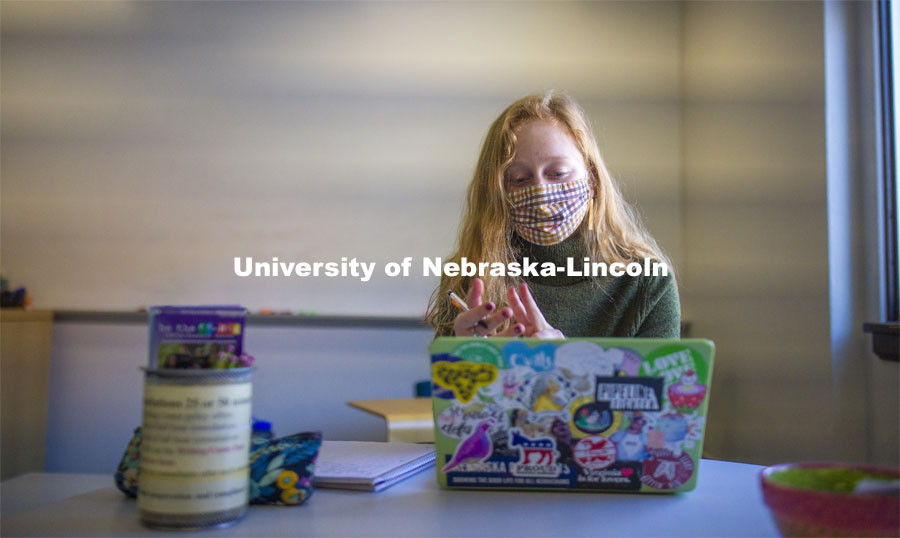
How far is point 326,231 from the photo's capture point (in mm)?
3025

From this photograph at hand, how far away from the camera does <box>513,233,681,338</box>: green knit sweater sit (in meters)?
1.31

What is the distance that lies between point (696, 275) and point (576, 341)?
2.60 m

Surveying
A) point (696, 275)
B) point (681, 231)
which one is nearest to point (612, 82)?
point (681, 231)

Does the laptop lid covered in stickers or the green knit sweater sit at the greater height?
the green knit sweater

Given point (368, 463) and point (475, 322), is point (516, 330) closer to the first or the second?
point (475, 322)

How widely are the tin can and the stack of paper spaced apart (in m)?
0.16

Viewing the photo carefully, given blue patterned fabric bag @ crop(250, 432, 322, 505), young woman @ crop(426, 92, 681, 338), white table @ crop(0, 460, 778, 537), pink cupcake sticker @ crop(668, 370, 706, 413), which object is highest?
young woman @ crop(426, 92, 681, 338)

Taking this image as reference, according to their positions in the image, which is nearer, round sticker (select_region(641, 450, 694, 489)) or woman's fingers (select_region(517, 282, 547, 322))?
round sticker (select_region(641, 450, 694, 489))

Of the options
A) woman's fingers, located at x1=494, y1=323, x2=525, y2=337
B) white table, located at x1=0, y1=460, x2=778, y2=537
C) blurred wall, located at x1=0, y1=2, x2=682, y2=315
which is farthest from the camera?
blurred wall, located at x1=0, y1=2, x2=682, y2=315

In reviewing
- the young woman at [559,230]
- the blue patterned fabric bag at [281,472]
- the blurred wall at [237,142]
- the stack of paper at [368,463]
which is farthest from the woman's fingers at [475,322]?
the blurred wall at [237,142]

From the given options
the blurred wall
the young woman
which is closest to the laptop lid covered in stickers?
the young woman

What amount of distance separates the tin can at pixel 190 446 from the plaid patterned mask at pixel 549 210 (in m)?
0.81

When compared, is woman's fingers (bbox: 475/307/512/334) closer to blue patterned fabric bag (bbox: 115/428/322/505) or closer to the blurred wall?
blue patterned fabric bag (bbox: 115/428/322/505)

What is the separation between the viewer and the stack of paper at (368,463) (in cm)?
72
